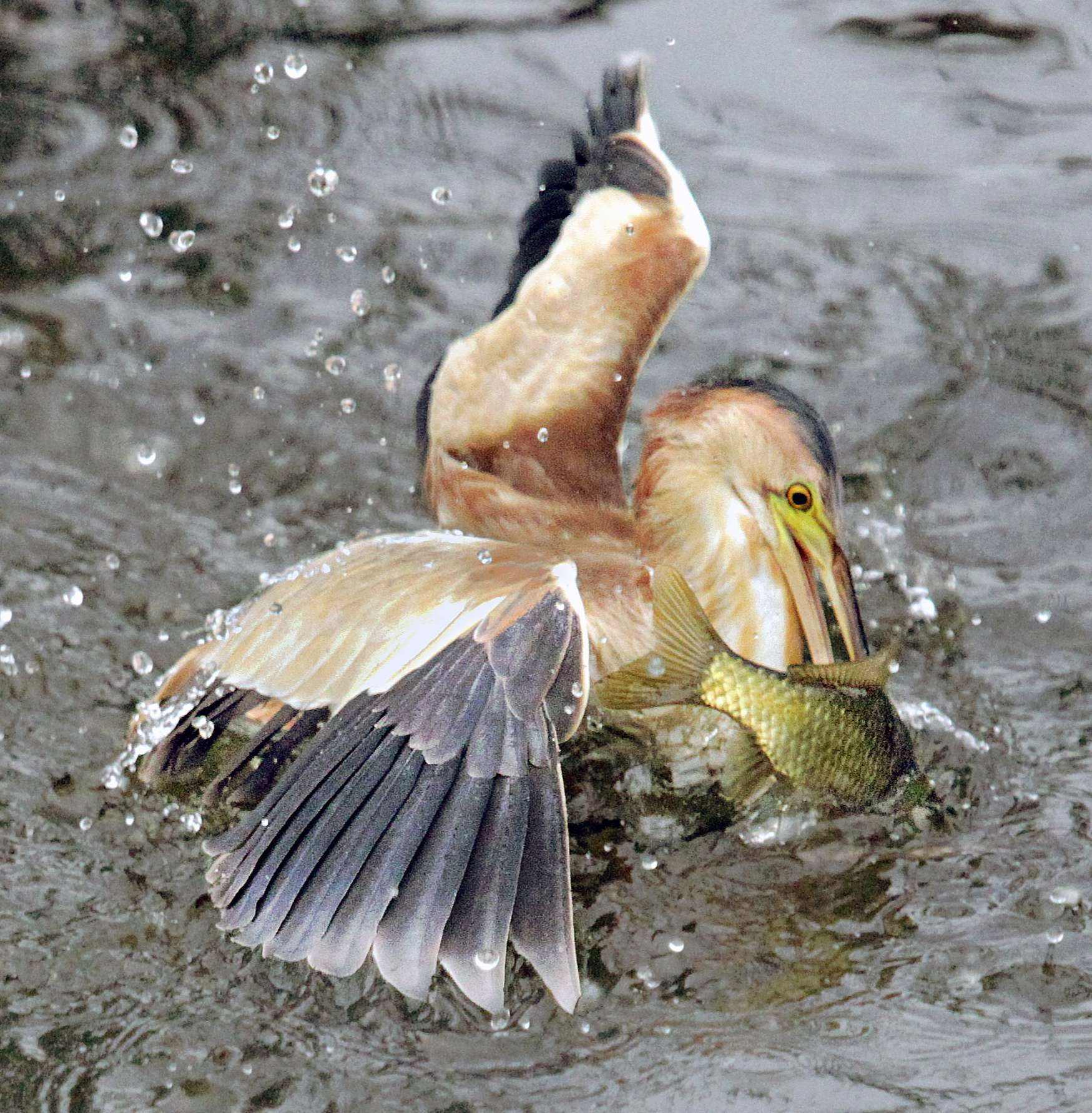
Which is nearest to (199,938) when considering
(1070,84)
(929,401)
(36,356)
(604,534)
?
(604,534)

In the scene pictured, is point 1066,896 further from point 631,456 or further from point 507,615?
point 631,456

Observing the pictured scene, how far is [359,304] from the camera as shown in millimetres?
4730

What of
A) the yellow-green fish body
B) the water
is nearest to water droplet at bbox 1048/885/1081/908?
the water

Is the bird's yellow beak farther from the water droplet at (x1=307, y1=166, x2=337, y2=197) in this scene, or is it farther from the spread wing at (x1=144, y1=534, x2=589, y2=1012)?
the water droplet at (x1=307, y1=166, x2=337, y2=197)

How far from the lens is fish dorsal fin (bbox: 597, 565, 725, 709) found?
2.77 m

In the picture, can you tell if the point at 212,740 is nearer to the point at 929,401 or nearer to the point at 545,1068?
the point at 545,1068

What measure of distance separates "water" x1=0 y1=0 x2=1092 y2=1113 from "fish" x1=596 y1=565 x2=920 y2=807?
0.32 metres

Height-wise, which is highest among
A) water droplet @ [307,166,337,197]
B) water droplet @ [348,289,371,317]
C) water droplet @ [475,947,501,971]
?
water droplet @ [307,166,337,197]

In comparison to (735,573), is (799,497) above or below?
above

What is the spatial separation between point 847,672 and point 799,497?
88 centimetres

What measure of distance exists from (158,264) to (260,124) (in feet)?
2.45

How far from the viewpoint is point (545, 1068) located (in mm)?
2590

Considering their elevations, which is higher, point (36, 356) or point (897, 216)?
point (897, 216)

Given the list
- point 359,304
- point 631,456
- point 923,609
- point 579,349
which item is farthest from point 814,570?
point 359,304
